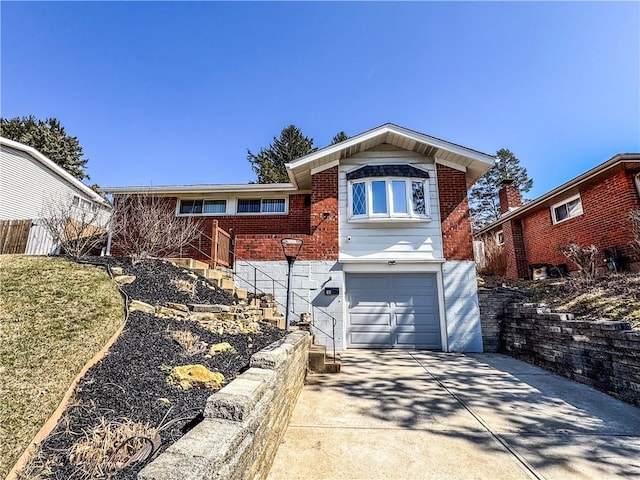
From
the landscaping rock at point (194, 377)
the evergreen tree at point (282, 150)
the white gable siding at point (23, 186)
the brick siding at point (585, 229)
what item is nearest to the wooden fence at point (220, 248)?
the landscaping rock at point (194, 377)

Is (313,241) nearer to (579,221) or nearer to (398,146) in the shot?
(398,146)

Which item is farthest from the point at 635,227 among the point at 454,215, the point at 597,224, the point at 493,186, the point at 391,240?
the point at 493,186

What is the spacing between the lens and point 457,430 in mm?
3199

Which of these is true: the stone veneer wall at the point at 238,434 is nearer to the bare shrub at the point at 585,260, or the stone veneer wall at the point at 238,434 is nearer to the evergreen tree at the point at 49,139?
the bare shrub at the point at 585,260

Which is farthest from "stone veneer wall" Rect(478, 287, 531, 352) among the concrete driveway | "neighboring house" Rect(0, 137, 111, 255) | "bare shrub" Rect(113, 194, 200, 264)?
"neighboring house" Rect(0, 137, 111, 255)

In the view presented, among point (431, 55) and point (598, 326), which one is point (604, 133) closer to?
point (431, 55)

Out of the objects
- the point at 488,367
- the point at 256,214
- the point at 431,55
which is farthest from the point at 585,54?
the point at 256,214

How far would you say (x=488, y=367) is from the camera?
6.01 meters

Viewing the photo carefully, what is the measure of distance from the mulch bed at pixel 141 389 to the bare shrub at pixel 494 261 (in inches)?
462

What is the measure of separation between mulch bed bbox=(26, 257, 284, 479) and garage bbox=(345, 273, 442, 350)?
4.10 m

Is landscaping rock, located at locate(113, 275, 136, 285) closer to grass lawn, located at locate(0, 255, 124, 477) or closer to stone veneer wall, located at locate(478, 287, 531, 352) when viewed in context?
grass lawn, located at locate(0, 255, 124, 477)

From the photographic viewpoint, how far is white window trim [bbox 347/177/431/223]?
27.1ft

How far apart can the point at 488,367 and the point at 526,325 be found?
1546 millimetres

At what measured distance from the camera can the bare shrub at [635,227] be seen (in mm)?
7230
